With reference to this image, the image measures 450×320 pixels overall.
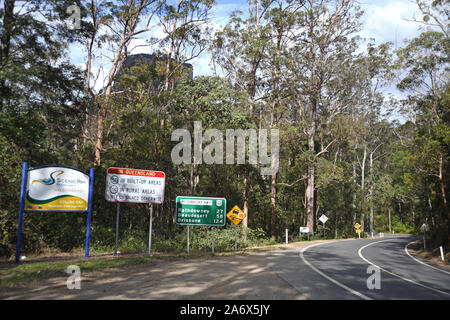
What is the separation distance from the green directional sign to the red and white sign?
4.06 ft

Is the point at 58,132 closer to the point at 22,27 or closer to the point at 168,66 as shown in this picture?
the point at 22,27

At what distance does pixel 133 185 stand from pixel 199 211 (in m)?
3.35

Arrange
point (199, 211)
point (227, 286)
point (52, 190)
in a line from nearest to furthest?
1. point (227, 286)
2. point (52, 190)
3. point (199, 211)

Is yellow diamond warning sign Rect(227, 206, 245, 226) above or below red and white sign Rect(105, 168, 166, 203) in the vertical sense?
below

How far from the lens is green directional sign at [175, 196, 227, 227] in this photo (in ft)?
51.1

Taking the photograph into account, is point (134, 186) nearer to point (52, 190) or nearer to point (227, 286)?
point (52, 190)

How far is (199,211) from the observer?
15.8 metres

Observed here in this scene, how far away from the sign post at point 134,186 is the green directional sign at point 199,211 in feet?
4.06

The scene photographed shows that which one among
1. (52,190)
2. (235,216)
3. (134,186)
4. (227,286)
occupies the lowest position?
(227,286)

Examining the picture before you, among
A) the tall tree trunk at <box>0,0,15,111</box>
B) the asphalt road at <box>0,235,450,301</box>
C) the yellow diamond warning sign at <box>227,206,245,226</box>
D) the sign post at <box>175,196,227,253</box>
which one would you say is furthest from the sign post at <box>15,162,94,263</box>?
the yellow diamond warning sign at <box>227,206,245,226</box>

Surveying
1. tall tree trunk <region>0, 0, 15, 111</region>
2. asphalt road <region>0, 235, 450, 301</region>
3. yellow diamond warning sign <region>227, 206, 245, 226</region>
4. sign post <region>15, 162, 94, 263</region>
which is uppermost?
tall tree trunk <region>0, 0, 15, 111</region>

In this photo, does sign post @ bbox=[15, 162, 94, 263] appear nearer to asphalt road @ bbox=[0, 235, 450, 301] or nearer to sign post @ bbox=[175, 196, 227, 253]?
asphalt road @ bbox=[0, 235, 450, 301]

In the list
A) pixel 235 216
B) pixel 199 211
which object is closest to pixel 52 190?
pixel 199 211
